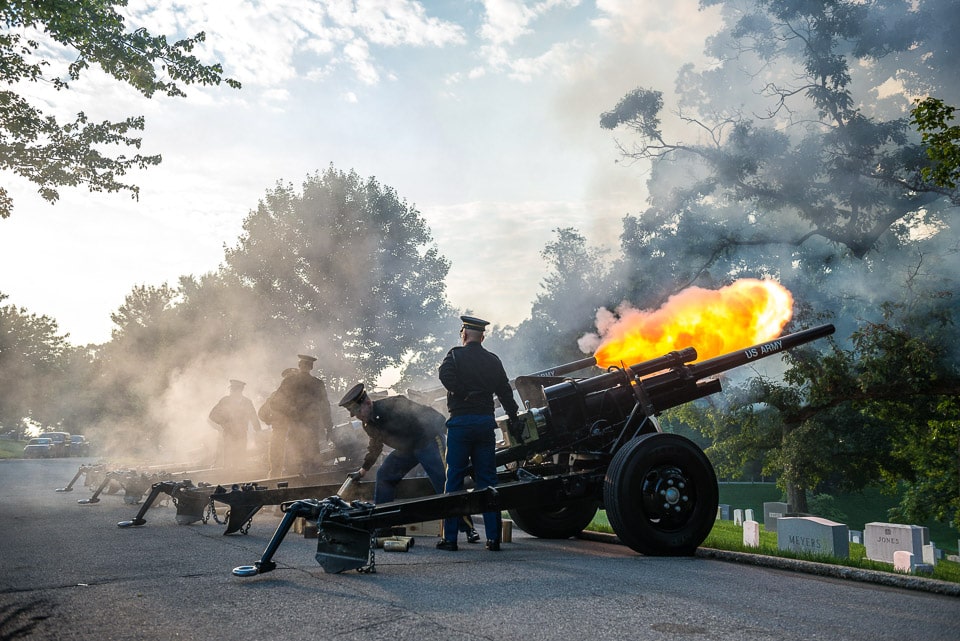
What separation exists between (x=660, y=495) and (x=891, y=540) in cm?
825

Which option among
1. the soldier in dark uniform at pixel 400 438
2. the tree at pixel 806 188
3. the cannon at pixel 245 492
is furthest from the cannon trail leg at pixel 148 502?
the tree at pixel 806 188

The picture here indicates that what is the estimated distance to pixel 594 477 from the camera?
654 centimetres

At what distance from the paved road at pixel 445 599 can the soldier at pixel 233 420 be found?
7.49 m

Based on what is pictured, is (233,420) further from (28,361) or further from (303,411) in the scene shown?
(28,361)

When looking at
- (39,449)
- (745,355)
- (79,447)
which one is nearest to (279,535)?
(745,355)

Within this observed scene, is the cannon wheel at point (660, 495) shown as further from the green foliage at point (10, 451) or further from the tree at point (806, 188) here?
the green foliage at point (10, 451)

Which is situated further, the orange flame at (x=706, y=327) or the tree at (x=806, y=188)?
the tree at (x=806, y=188)

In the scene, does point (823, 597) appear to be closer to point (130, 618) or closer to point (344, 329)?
point (130, 618)

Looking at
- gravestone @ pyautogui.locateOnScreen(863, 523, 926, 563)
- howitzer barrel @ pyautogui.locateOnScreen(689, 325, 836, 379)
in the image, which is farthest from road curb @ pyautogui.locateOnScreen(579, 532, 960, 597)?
gravestone @ pyautogui.locateOnScreen(863, 523, 926, 563)

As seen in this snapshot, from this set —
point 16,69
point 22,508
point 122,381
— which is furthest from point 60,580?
point 122,381

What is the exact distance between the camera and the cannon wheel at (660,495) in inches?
236

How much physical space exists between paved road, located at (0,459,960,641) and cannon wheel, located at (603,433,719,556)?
20 cm

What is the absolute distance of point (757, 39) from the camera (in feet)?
74.1

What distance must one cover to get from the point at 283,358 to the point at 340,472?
78.0 feet
